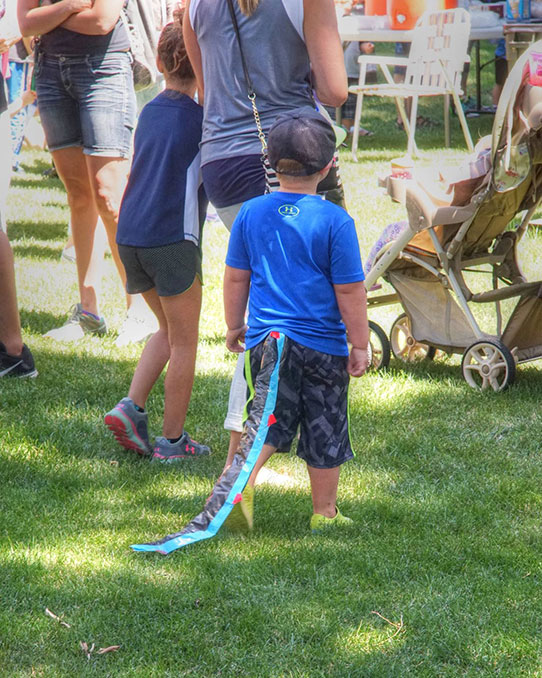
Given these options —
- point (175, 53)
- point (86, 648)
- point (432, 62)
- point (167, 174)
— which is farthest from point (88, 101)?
Result: point (432, 62)

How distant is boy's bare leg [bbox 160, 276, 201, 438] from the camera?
3514mm

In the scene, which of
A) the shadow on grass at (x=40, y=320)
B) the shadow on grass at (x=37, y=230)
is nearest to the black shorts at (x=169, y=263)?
the shadow on grass at (x=40, y=320)

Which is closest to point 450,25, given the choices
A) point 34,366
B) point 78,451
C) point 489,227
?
point 489,227

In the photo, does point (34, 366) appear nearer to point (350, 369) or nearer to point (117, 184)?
point (117, 184)

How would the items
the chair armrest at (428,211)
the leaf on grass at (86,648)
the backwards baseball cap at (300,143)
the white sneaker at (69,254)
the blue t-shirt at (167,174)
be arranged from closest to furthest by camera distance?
the leaf on grass at (86,648)
the backwards baseball cap at (300,143)
the blue t-shirt at (167,174)
the chair armrest at (428,211)
the white sneaker at (69,254)

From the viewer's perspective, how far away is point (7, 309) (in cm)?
454

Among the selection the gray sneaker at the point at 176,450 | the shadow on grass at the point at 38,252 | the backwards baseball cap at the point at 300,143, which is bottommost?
the shadow on grass at the point at 38,252

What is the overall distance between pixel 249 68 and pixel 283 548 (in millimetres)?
1493

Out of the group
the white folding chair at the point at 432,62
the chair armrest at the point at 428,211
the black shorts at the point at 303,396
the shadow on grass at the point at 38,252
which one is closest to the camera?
the black shorts at the point at 303,396

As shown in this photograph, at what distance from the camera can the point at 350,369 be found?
2928 mm

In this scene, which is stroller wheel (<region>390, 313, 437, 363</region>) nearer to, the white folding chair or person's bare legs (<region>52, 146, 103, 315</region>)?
person's bare legs (<region>52, 146, 103, 315</region>)

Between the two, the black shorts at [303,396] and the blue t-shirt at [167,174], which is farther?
the blue t-shirt at [167,174]

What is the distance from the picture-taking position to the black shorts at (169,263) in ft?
11.3

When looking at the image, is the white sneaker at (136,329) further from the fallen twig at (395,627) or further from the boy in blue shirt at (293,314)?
the fallen twig at (395,627)
